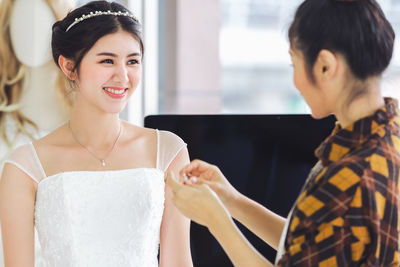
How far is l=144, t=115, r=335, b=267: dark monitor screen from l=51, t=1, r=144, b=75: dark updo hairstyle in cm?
32

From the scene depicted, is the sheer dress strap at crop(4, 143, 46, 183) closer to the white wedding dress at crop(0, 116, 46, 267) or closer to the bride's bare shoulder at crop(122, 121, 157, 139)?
the bride's bare shoulder at crop(122, 121, 157, 139)

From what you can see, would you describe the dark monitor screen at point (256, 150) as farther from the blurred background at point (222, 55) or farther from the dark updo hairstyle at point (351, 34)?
the blurred background at point (222, 55)

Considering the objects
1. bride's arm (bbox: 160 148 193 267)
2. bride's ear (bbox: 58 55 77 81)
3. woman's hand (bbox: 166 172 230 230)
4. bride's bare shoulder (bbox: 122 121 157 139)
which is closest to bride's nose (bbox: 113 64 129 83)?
bride's ear (bbox: 58 55 77 81)

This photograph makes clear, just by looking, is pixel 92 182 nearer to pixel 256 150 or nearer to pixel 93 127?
pixel 93 127

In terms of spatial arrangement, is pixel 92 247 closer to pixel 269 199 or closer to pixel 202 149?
pixel 202 149

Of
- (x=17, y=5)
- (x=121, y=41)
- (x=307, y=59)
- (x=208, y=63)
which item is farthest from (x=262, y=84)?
(x=307, y=59)

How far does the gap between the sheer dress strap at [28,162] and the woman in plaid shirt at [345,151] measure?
740 mm

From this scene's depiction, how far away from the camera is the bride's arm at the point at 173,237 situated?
66.3 inches

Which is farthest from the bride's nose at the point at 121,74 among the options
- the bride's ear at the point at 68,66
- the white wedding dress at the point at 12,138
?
the white wedding dress at the point at 12,138

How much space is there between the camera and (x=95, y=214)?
5.23 feet

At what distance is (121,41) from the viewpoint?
1.58 m

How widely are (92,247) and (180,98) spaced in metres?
1.70

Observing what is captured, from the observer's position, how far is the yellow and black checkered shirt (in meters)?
0.88

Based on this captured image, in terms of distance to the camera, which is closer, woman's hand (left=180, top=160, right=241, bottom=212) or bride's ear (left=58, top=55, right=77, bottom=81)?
woman's hand (left=180, top=160, right=241, bottom=212)
